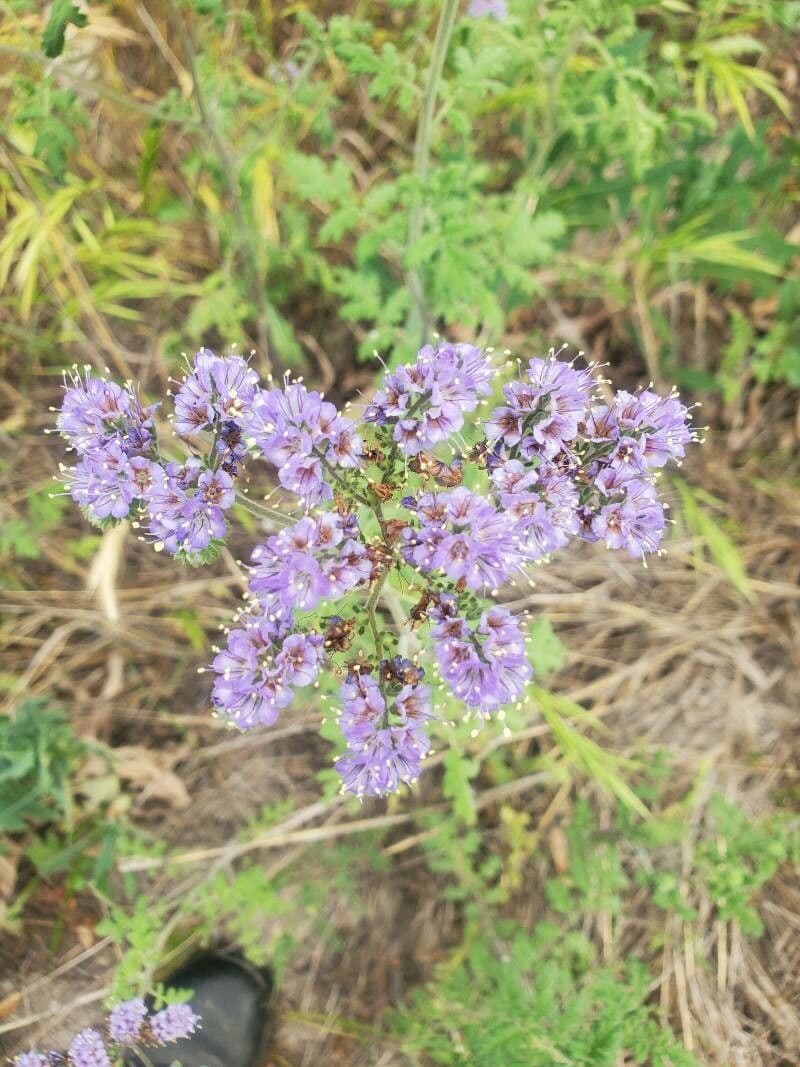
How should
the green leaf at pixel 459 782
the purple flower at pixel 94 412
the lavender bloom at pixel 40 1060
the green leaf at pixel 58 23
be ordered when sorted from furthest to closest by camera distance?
1. the green leaf at pixel 459 782
2. the lavender bloom at pixel 40 1060
3. the green leaf at pixel 58 23
4. the purple flower at pixel 94 412

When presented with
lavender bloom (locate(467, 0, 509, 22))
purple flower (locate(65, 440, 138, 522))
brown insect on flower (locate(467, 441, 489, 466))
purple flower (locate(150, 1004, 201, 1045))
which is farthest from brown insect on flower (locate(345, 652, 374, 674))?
lavender bloom (locate(467, 0, 509, 22))

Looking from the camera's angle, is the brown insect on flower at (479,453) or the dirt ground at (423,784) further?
the dirt ground at (423,784)

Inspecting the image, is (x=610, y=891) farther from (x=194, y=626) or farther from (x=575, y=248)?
(x=575, y=248)

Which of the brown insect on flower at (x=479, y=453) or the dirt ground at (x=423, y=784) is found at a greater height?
the brown insect on flower at (x=479, y=453)

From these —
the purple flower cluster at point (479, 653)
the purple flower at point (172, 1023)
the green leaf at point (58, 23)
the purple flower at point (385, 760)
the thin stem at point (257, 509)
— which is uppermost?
the green leaf at point (58, 23)

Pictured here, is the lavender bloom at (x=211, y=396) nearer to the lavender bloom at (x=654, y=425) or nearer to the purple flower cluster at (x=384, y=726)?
the purple flower cluster at (x=384, y=726)

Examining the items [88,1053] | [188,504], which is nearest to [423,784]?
[88,1053]

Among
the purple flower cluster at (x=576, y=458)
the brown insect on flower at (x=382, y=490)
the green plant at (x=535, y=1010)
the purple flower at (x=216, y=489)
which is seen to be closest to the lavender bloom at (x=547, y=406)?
the purple flower cluster at (x=576, y=458)

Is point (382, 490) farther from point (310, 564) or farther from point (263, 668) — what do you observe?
point (263, 668)
